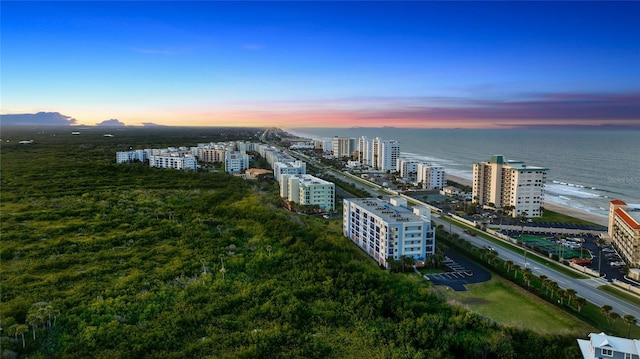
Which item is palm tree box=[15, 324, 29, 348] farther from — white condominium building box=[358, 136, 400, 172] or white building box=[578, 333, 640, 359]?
white condominium building box=[358, 136, 400, 172]

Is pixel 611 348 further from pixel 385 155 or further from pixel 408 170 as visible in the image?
pixel 385 155

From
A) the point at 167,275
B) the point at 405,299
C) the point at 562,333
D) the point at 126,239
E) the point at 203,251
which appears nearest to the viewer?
the point at 562,333

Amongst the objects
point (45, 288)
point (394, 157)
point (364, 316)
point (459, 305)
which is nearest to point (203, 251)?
point (45, 288)

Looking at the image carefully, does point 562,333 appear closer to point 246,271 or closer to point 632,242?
point 632,242

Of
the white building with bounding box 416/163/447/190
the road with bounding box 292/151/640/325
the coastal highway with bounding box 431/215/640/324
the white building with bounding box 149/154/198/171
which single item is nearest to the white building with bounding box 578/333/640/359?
the road with bounding box 292/151/640/325

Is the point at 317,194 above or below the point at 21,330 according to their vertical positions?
above

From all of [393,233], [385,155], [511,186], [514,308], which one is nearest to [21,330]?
[393,233]
